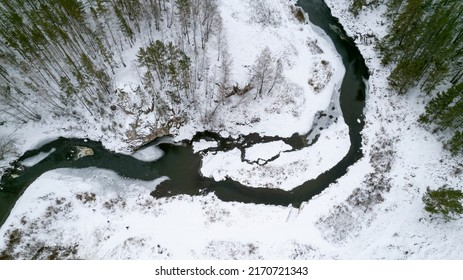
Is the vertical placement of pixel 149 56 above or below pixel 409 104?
below

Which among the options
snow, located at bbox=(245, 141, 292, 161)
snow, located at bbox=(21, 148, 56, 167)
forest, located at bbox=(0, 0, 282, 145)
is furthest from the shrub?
snow, located at bbox=(21, 148, 56, 167)

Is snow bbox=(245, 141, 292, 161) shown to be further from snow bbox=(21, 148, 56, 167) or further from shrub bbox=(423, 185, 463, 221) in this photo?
snow bbox=(21, 148, 56, 167)

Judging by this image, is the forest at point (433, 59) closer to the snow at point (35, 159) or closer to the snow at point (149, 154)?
the snow at point (149, 154)

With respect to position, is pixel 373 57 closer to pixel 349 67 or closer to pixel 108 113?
pixel 349 67

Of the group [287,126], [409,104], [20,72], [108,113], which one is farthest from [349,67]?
[20,72]

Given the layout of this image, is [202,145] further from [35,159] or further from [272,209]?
[35,159]

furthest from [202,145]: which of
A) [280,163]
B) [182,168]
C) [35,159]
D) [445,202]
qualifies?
[445,202]
